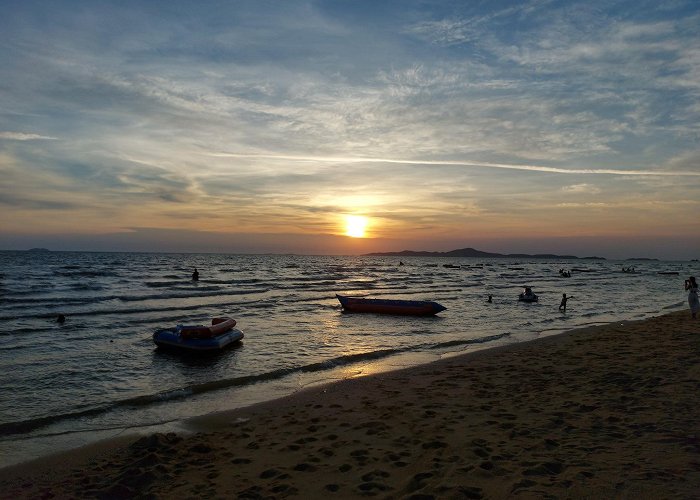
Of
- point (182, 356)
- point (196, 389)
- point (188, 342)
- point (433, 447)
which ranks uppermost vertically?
point (433, 447)

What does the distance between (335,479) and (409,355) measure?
11.0 metres

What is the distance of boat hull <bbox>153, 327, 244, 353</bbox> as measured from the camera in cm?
1708

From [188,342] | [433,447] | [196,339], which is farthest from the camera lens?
[196,339]

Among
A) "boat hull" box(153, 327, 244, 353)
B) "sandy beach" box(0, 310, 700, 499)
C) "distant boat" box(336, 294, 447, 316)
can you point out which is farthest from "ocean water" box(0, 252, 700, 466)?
"sandy beach" box(0, 310, 700, 499)

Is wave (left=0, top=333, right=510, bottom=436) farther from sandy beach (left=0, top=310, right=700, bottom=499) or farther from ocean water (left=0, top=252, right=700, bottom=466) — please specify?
sandy beach (left=0, top=310, right=700, bottom=499)

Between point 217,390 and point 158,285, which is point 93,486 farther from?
point 158,285

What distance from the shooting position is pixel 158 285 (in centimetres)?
5081

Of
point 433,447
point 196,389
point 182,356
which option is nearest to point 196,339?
point 182,356

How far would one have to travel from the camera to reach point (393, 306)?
29.3 meters

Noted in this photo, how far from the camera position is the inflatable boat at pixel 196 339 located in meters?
17.1

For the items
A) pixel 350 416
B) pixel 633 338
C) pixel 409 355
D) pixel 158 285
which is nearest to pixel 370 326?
pixel 409 355

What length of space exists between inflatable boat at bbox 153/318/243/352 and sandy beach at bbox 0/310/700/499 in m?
6.78

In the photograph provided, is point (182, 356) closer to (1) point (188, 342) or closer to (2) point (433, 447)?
(1) point (188, 342)

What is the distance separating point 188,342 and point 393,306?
49.0ft
